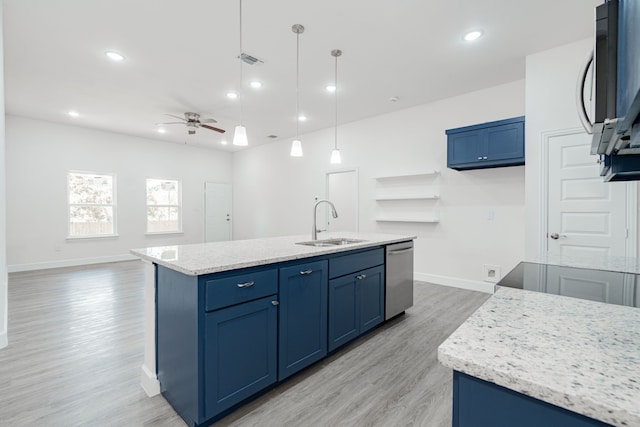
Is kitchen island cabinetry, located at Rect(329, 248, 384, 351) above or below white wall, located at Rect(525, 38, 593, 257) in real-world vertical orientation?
below

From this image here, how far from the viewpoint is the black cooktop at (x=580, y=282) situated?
108cm

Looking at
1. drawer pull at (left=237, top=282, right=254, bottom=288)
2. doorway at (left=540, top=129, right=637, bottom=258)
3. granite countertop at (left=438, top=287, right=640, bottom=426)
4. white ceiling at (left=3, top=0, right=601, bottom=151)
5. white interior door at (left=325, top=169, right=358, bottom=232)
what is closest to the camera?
granite countertop at (left=438, top=287, right=640, bottom=426)

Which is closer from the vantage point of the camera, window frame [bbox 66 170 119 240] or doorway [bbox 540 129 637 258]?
doorway [bbox 540 129 637 258]

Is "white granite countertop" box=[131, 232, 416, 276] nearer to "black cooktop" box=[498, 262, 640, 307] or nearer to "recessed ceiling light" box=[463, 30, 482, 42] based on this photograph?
"black cooktop" box=[498, 262, 640, 307]

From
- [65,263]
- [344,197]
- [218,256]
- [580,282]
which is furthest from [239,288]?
[65,263]

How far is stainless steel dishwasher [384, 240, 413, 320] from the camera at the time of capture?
3072 millimetres

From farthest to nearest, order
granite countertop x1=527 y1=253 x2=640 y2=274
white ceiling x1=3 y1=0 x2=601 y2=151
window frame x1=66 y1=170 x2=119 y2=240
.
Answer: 1. window frame x1=66 y1=170 x2=119 y2=240
2. white ceiling x1=3 y1=0 x2=601 y2=151
3. granite countertop x1=527 y1=253 x2=640 y2=274

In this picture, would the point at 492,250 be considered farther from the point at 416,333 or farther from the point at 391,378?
the point at 391,378

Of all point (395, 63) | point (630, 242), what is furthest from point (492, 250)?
point (395, 63)

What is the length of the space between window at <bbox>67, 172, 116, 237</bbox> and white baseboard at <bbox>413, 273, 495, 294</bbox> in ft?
22.0

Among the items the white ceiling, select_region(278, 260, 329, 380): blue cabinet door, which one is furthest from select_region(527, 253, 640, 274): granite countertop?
the white ceiling

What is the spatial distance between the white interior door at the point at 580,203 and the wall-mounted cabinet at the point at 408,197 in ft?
5.33

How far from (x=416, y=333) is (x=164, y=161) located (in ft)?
23.4

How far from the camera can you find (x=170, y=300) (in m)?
1.80
